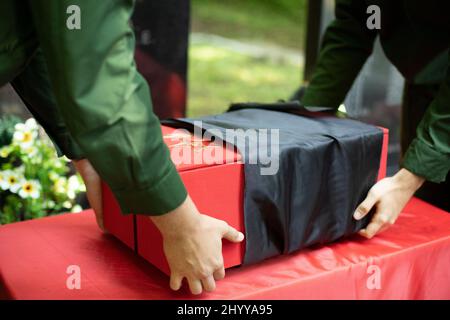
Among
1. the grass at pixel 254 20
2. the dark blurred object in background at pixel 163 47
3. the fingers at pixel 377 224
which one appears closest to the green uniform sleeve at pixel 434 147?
the fingers at pixel 377 224

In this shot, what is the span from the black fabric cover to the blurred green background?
11.6 feet

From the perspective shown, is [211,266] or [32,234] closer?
[211,266]

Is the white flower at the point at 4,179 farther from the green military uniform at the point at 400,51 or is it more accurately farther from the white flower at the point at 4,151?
the green military uniform at the point at 400,51

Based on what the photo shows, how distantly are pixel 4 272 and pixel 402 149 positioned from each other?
1.21 meters

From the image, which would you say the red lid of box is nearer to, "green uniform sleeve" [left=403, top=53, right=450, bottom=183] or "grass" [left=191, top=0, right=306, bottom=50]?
"green uniform sleeve" [left=403, top=53, right=450, bottom=183]

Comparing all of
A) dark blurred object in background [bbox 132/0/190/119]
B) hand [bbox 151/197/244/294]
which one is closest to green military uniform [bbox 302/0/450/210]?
hand [bbox 151/197/244/294]

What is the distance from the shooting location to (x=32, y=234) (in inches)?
48.6

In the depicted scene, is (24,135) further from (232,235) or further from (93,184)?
(232,235)

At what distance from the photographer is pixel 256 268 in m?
1.10

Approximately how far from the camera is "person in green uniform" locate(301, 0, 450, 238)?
1187 millimetres

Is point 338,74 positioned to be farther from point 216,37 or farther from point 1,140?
point 216,37

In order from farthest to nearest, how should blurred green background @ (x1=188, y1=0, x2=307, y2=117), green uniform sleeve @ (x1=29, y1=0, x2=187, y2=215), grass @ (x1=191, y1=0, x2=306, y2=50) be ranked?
grass @ (x1=191, y1=0, x2=306, y2=50) → blurred green background @ (x1=188, y1=0, x2=307, y2=117) → green uniform sleeve @ (x1=29, y1=0, x2=187, y2=215)

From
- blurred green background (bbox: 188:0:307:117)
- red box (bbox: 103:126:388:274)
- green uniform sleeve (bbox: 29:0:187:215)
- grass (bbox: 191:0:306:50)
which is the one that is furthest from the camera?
grass (bbox: 191:0:306:50)

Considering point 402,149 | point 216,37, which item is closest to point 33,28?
point 402,149
